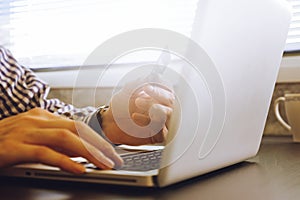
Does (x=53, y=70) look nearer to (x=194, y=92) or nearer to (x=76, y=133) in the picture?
(x=76, y=133)

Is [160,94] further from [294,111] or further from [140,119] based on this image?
[294,111]

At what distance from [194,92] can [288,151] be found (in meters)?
0.45

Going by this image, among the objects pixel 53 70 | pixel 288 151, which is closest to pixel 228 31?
pixel 288 151

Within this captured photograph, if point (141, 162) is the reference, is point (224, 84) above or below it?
above

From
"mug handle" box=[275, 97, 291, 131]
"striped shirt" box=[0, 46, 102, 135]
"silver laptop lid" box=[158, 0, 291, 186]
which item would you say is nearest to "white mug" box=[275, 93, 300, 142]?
"mug handle" box=[275, 97, 291, 131]

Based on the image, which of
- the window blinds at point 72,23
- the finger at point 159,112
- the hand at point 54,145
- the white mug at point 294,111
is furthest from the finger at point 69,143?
the window blinds at point 72,23

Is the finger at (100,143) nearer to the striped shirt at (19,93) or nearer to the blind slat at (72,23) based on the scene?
the striped shirt at (19,93)

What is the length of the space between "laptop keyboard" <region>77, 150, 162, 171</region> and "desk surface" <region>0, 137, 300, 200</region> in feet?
0.10

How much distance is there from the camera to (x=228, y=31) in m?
0.52

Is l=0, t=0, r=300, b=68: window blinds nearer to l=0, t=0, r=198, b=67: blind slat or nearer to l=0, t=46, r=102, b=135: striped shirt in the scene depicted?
l=0, t=0, r=198, b=67: blind slat

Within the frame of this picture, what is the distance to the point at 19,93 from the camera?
123 cm

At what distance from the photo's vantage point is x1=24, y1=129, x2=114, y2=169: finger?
1.78ft

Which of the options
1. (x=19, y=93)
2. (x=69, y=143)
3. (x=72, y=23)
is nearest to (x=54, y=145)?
(x=69, y=143)

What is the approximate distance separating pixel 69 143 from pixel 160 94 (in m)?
0.17
